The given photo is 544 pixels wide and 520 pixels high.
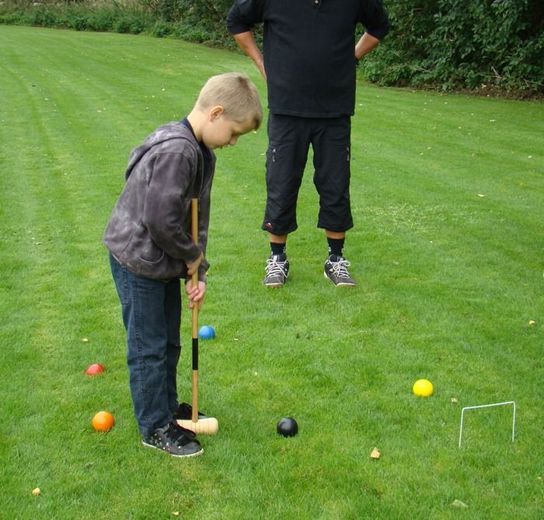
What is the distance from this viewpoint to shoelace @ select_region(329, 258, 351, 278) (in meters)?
5.86

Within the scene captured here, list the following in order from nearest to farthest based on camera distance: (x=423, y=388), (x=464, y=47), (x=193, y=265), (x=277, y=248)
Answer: (x=193, y=265), (x=423, y=388), (x=277, y=248), (x=464, y=47)

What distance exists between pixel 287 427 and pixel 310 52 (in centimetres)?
281

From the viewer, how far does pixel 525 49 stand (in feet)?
52.0

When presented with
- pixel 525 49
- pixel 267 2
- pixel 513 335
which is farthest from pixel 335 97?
pixel 525 49

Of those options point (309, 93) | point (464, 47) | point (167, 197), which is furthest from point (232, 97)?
point (464, 47)

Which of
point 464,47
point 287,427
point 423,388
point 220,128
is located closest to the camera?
point 220,128

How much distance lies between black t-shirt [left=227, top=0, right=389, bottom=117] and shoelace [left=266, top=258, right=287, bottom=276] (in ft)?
3.77

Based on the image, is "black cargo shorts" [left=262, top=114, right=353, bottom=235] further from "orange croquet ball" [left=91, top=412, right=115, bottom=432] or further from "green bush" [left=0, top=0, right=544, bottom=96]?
"green bush" [left=0, top=0, right=544, bottom=96]

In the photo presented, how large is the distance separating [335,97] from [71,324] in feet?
7.99

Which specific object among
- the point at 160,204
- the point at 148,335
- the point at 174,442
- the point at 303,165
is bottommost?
the point at 174,442

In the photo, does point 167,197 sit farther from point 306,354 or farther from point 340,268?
point 340,268

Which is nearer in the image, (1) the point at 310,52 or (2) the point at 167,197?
(2) the point at 167,197

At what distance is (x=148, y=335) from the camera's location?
3.53m

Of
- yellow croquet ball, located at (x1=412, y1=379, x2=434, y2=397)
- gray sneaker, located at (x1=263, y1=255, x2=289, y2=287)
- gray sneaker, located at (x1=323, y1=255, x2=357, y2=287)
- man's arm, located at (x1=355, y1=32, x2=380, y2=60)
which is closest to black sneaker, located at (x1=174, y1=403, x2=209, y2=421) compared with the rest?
yellow croquet ball, located at (x1=412, y1=379, x2=434, y2=397)
